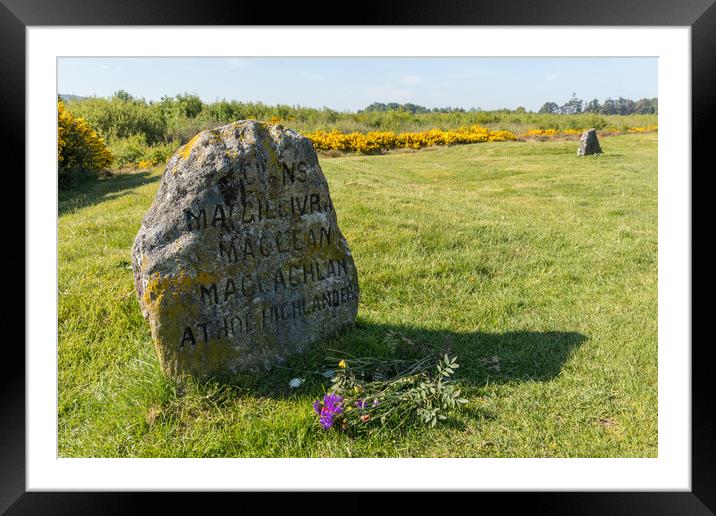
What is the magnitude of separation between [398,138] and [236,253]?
17.3 meters

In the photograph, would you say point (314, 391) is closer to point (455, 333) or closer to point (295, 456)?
point (295, 456)

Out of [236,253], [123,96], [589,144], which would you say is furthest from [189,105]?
[236,253]

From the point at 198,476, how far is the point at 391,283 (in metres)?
3.64

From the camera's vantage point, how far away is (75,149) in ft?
41.8

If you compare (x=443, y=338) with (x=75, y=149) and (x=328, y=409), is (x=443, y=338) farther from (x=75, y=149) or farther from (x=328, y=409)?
(x=75, y=149)

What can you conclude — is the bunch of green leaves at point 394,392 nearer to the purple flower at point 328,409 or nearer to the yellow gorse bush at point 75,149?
the purple flower at point 328,409

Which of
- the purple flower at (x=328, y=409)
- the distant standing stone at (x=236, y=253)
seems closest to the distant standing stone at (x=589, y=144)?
the distant standing stone at (x=236, y=253)

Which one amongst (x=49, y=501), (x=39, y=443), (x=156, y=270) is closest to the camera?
(x=49, y=501)

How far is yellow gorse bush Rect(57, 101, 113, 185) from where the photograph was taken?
12.5 metres

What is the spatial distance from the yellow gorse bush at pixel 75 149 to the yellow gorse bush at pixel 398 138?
6.62 metres

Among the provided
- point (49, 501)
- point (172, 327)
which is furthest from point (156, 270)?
point (49, 501)

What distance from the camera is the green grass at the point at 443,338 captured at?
13.0 feet

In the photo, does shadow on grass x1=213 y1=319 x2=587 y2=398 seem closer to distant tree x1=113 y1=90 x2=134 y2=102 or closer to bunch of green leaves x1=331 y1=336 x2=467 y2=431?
bunch of green leaves x1=331 y1=336 x2=467 y2=431

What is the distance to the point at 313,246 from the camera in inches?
186
